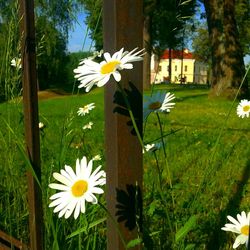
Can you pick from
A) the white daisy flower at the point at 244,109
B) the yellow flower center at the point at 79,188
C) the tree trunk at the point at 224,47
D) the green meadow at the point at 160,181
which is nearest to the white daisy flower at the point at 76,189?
the yellow flower center at the point at 79,188

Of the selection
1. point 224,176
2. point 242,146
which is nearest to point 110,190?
point 224,176

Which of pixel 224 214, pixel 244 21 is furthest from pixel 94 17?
pixel 244 21

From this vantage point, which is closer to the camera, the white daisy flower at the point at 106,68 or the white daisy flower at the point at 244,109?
the white daisy flower at the point at 106,68

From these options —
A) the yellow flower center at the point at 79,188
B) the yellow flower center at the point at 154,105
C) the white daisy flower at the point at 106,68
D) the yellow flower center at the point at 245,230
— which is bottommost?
the yellow flower center at the point at 245,230

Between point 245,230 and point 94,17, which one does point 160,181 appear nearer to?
point 245,230

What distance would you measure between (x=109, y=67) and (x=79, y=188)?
22 cm

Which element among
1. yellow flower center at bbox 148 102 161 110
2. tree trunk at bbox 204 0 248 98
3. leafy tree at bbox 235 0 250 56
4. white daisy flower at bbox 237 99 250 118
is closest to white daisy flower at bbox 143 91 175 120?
yellow flower center at bbox 148 102 161 110

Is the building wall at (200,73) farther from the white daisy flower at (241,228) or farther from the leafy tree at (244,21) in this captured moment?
the white daisy flower at (241,228)

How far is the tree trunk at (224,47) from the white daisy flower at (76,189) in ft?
35.0

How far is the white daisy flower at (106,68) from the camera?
2.43ft

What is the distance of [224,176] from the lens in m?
2.97

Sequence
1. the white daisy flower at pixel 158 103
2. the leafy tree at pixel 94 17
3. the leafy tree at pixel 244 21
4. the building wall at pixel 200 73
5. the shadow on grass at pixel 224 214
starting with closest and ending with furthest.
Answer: the white daisy flower at pixel 158 103 → the leafy tree at pixel 94 17 → the shadow on grass at pixel 224 214 → the leafy tree at pixel 244 21 → the building wall at pixel 200 73

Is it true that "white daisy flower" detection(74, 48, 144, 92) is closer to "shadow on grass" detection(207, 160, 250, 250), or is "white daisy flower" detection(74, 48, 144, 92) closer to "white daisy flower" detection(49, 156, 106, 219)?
"white daisy flower" detection(49, 156, 106, 219)

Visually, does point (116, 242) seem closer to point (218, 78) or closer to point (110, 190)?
point (110, 190)
